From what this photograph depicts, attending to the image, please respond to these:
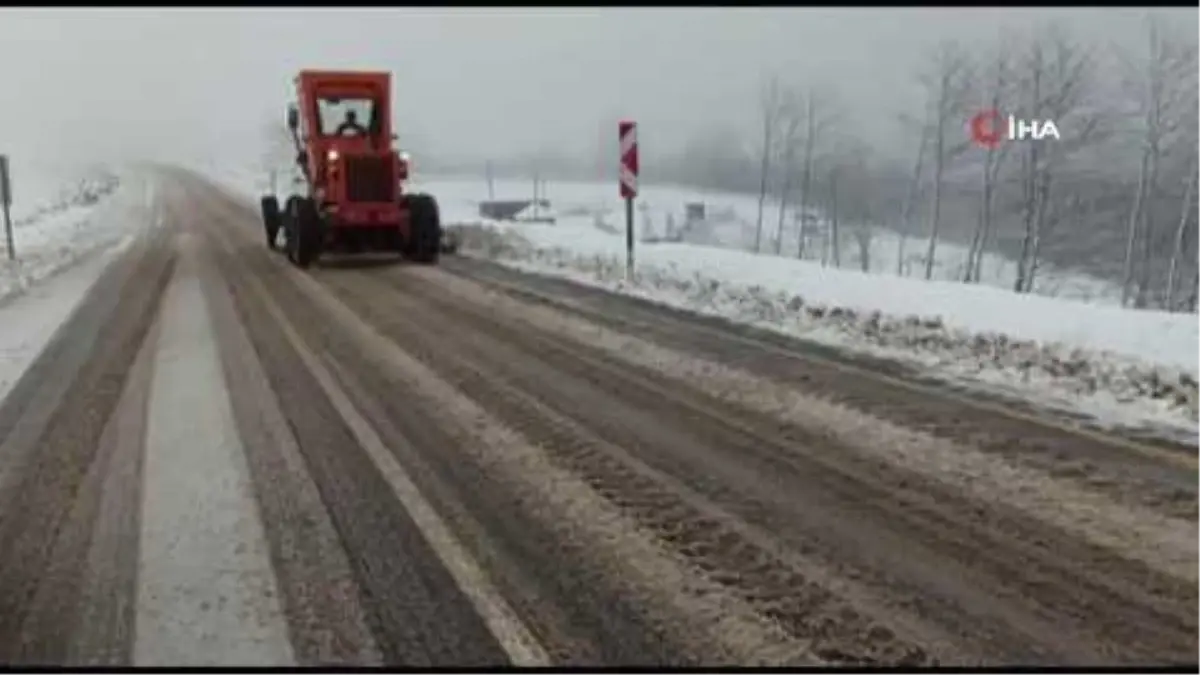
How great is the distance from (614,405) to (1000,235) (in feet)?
187

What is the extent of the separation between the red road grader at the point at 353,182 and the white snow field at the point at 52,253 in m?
3.49

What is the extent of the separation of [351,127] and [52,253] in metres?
8.81

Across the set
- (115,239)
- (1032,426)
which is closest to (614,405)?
(1032,426)

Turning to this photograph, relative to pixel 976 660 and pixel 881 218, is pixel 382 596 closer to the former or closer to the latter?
pixel 976 660

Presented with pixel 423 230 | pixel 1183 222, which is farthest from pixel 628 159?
pixel 1183 222

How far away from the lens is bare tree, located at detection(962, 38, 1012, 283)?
41.6 meters

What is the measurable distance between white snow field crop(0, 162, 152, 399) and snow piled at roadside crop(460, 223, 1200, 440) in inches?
258

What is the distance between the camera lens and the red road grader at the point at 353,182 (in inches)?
642

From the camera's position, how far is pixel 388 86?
16906mm

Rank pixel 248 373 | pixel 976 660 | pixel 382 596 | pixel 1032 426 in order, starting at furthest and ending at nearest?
pixel 248 373 < pixel 1032 426 < pixel 382 596 < pixel 976 660

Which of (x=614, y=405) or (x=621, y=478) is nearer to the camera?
(x=621, y=478)

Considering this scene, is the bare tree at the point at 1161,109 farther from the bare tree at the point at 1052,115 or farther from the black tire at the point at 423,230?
the black tire at the point at 423,230

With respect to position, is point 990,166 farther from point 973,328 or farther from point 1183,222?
point 973,328

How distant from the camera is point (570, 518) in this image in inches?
178
